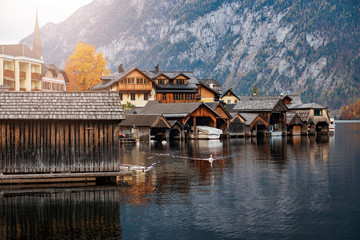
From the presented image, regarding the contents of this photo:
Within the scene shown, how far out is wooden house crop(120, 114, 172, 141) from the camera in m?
93.5

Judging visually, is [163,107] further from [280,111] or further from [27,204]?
Result: [27,204]

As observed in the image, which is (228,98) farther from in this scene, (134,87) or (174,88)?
(134,87)

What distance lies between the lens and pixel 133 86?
396 ft

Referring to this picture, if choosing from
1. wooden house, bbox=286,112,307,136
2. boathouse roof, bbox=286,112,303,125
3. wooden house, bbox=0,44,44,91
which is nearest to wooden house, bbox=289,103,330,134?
wooden house, bbox=286,112,307,136

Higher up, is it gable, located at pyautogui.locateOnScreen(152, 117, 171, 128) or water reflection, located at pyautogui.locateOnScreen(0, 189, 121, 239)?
gable, located at pyautogui.locateOnScreen(152, 117, 171, 128)

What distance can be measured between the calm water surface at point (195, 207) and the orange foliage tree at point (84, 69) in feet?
326

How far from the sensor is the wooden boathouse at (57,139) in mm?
34375

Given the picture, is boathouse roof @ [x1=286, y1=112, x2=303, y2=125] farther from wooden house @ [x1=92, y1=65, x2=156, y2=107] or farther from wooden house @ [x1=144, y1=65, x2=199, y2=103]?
wooden house @ [x1=92, y1=65, x2=156, y2=107]

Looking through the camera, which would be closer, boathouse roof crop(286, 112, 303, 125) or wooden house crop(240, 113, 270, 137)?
wooden house crop(240, 113, 270, 137)

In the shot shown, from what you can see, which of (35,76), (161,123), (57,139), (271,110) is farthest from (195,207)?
(35,76)

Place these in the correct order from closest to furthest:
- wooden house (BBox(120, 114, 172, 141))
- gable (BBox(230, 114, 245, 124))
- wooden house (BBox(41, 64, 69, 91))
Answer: wooden house (BBox(120, 114, 172, 141)) < gable (BBox(230, 114, 245, 124)) < wooden house (BBox(41, 64, 69, 91))

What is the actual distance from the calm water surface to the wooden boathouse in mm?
1573

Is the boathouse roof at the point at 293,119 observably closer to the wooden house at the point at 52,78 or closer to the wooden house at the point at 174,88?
the wooden house at the point at 174,88

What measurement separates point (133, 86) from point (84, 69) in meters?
26.0
